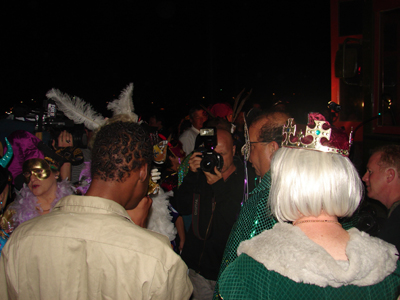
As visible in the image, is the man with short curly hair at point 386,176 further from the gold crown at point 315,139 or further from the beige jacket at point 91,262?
the beige jacket at point 91,262

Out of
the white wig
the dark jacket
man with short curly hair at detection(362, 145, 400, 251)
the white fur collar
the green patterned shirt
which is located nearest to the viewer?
the white fur collar

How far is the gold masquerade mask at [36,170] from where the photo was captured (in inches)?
107

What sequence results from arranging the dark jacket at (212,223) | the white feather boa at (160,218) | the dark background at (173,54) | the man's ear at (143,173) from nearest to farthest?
the man's ear at (143,173), the dark jacket at (212,223), the white feather boa at (160,218), the dark background at (173,54)

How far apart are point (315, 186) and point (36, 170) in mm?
2568

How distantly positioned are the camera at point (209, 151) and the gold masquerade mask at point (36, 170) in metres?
1.47

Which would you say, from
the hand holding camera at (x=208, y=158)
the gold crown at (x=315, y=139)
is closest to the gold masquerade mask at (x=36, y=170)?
the hand holding camera at (x=208, y=158)

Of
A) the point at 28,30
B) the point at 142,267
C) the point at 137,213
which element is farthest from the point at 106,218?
the point at 28,30

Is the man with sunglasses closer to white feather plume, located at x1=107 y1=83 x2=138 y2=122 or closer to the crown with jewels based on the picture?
the crown with jewels

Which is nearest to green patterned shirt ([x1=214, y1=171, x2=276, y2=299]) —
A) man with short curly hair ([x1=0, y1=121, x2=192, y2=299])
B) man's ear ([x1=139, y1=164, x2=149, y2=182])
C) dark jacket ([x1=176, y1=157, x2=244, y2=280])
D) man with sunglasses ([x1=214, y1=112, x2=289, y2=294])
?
man with sunglasses ([x1=214, y1=112, x2=289, y2=294])

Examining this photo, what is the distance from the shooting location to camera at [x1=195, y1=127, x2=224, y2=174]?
2570 mm

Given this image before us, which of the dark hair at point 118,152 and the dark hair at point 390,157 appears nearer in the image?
the dark hair at point 118,152

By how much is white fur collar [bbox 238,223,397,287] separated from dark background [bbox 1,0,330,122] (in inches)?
314

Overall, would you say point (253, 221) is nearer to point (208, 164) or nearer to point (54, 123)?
point (208, 164)

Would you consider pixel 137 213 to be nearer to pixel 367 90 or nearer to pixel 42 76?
pixel 367 90
